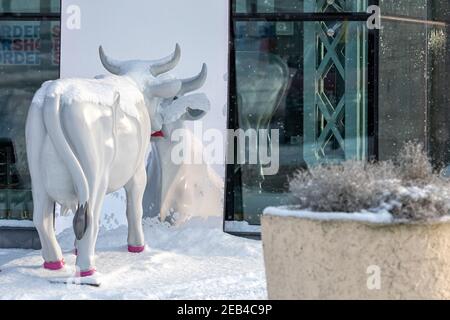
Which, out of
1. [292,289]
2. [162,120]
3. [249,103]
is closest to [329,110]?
[249,103]

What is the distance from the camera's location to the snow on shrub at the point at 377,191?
416cm

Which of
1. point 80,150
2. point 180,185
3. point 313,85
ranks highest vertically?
point 313,85

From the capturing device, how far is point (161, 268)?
6613mm

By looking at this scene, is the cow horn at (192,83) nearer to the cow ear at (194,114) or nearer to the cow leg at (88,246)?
the cow ear at (194,114)

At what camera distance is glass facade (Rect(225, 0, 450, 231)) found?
8.66 m

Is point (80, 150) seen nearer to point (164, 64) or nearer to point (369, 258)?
point (164, 64)

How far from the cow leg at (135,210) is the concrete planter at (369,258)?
2.95 m

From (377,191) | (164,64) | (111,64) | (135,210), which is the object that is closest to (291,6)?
(164,64)

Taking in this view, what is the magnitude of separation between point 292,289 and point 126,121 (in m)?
2.49

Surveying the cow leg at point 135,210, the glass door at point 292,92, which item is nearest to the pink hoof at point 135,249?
the cow leg at point 135,210

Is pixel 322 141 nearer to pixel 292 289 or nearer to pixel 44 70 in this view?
pixel 44 70

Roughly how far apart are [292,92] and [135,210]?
255 centimetres

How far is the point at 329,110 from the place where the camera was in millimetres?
8727

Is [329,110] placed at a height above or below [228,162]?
above
